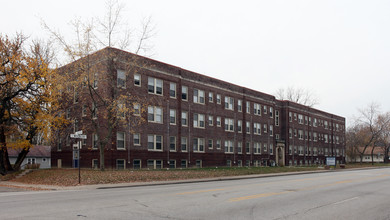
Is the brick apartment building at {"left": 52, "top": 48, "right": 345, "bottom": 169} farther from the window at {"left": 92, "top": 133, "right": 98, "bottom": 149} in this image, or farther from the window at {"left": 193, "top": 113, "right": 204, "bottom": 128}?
the window at {"left": 92, "top": 133, "right": 98, "bottom": 149}

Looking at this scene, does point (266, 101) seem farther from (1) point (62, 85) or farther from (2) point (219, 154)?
(1) point (62, 85)

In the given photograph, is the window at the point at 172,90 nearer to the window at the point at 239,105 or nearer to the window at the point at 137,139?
the window at the point at 137,139

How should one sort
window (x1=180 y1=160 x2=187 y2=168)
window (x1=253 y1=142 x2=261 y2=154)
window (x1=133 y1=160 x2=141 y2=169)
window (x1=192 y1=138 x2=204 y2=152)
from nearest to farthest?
window (x1=133 y1=160 x2=141 y2=169) → window (x1=180 y1=160 x2=187 y2=168) → window (x1=192 y1=138 x2=204 y2=152) → window (x1=253 y1=142 x2=261 y2=154)

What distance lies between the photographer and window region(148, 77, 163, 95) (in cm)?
3627

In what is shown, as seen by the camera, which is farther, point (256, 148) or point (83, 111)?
point (256, 148)

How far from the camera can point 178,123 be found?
39.1 meters

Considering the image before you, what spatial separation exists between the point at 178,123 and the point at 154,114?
3.67m

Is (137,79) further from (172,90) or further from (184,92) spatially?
(184,92)

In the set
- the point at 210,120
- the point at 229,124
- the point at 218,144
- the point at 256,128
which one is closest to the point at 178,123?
the point at 210,120

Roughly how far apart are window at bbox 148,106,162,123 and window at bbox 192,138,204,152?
617cm

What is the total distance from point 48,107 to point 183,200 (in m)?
22.0

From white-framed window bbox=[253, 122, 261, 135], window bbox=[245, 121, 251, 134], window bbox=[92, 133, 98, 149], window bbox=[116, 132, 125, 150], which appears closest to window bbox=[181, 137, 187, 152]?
window bbox=[116, 132, 125, 150]

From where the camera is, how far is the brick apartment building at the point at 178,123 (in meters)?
32.5

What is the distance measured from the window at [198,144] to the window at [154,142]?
5660 mm
